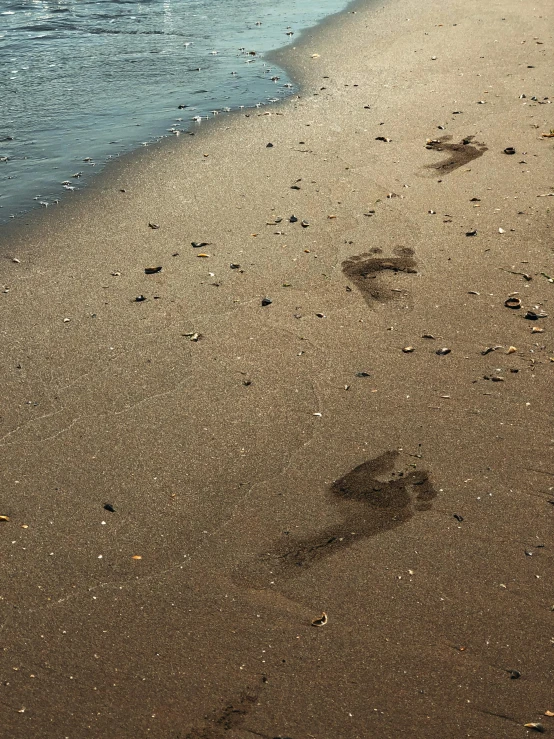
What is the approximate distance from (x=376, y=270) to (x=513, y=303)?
0.85 m

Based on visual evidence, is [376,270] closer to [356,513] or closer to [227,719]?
[356,513]

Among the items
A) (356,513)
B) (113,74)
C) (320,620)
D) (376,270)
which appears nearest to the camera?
(320,620)

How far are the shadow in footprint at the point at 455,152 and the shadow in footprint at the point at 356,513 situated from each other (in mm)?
3462

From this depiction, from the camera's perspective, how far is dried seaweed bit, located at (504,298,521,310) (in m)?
4.49

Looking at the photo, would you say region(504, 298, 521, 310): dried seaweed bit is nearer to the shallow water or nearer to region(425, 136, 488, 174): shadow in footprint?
region(425, 136, 488, 174): shadow in footprint

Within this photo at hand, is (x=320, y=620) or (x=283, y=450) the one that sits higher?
(x=283, y=450)

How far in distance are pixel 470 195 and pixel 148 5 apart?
27.8ft

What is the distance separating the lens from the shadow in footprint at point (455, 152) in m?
6.28

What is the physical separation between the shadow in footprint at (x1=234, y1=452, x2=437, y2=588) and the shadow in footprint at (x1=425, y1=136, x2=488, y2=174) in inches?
136

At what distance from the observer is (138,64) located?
9.23 meters

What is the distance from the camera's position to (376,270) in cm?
494

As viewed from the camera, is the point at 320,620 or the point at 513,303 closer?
the point at 320,620

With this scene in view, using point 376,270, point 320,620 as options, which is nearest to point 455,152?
point 376,270

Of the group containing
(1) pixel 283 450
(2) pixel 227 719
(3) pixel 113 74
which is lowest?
(2) pixel 227 719
